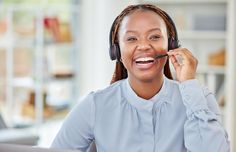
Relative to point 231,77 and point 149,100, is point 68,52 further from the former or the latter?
point 149,100

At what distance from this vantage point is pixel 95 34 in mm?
4004

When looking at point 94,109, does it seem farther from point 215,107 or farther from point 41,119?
point 41,119

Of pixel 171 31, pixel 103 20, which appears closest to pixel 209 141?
pixel 171 31

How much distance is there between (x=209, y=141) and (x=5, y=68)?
284 cm

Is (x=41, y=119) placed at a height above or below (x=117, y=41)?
below

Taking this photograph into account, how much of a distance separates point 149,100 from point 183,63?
0.44 ft

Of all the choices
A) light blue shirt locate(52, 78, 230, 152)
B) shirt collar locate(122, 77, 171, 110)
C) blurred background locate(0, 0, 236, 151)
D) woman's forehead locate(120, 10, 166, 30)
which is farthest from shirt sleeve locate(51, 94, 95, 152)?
blurred background locate(0, 0, 236, 151)

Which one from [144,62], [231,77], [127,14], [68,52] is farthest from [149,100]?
[68,52]

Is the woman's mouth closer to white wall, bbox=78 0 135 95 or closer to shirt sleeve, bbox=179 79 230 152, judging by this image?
shirt sleeve, bbox=179 79 230 152

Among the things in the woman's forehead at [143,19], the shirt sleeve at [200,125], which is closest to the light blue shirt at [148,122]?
the shirt sleeve at [200,125]

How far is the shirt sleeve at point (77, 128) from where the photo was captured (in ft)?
4.25

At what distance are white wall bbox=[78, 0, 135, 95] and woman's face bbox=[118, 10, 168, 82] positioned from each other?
255 cm

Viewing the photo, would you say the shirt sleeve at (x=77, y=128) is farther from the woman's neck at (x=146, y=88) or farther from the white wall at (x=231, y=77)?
the white wall at (x=231, y=77)

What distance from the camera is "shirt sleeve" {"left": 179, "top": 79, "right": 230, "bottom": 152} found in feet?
3.94
